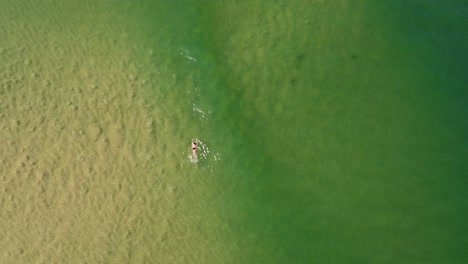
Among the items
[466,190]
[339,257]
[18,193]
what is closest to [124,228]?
[18,193]

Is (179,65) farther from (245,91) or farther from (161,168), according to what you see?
(161,168)

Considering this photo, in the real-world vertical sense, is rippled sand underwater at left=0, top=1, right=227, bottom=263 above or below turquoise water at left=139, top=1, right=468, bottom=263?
below

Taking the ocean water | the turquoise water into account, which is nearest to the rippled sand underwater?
the ocean water

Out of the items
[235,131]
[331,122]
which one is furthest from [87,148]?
[331,122]

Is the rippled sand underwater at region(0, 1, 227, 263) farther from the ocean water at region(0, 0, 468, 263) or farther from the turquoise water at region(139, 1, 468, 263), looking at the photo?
the turquoise water at region(139, 1, 468, 263)

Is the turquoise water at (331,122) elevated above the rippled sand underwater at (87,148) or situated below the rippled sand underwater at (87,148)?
above

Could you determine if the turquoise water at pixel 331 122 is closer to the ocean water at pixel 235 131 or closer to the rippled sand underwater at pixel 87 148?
the ocean water at pixel 235 131

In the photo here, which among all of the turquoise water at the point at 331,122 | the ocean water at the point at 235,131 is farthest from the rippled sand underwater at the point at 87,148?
the turquoise water at the point at 331,122
